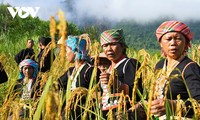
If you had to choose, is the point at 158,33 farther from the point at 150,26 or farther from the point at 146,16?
the point at 146,16

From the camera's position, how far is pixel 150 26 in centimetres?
15900

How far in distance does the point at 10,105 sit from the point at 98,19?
18754 cm

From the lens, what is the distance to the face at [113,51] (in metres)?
3.23

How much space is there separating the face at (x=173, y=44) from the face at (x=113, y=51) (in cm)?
73

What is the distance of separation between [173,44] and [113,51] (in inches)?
34.1

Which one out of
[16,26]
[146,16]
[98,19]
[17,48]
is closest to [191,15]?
[146,16]

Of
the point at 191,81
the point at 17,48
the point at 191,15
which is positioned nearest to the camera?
the point at 191,81

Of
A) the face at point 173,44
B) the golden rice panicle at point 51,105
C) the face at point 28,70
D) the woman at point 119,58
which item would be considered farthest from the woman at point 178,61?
the face at point 28,70

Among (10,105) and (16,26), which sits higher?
(16,26)

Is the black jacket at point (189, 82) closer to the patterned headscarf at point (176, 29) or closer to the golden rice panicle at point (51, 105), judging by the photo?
the patterned headscarf at point (176, 29)

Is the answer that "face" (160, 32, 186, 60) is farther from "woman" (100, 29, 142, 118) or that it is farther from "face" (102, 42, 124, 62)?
"face" (102, 42, 124, 62)

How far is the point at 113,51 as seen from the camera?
3264 mm

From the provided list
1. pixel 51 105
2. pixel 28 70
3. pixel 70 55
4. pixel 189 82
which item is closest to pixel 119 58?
pixel 70 55

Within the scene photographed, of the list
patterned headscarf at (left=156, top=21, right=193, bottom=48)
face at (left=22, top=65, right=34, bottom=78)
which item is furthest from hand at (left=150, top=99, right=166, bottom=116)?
face at (left=22, top=65, right=34, bottom=78)
